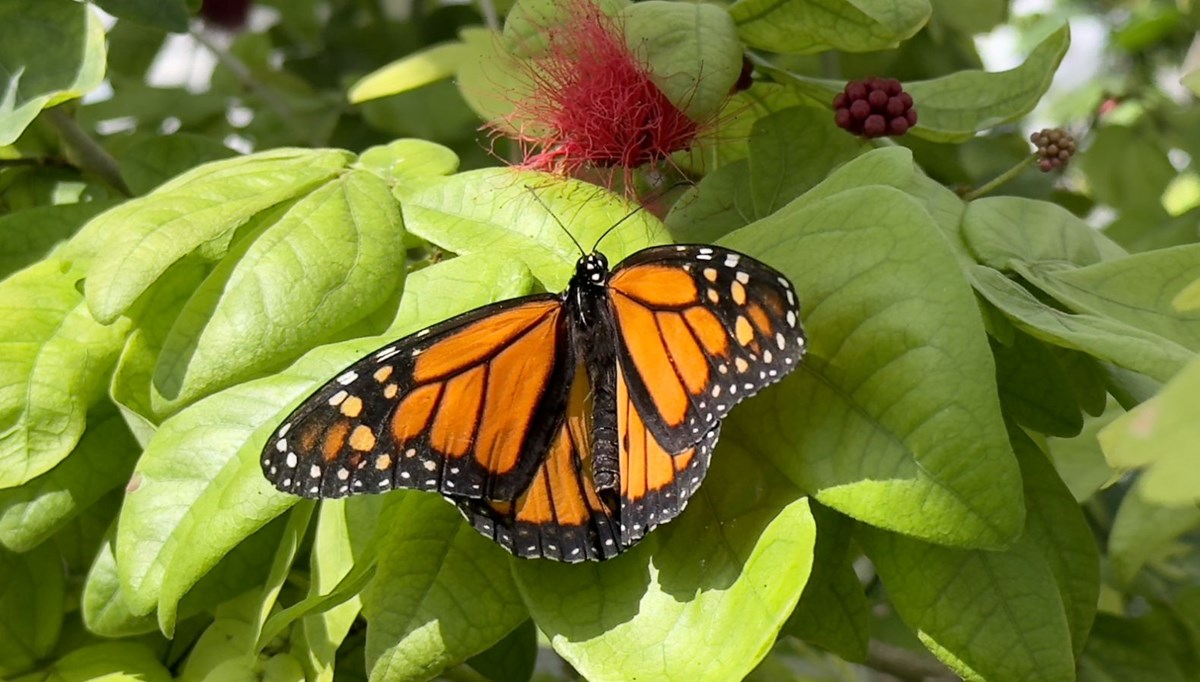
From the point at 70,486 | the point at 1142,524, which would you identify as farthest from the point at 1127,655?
the point at 70,486

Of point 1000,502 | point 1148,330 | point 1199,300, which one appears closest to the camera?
point 1199,300

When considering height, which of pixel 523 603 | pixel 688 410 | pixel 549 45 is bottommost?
pixel 523 603

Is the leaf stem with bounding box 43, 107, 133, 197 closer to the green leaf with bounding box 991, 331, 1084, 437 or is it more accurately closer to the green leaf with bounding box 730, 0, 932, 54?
the green leaf with bounding box 730, 0, 932, 54

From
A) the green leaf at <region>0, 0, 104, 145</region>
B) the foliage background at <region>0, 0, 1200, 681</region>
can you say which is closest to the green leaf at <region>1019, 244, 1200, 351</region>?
the foliage background at <region>0, 0, 1200, 681</region>

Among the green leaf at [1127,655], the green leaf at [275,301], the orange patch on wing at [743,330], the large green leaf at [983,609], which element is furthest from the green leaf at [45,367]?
the green leaf at [1127,655]

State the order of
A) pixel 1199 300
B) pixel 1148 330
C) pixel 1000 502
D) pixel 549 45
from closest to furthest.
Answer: pixel 1199 300 < pixel 1000 502 < pixel 1148 330 < pixel 549 45

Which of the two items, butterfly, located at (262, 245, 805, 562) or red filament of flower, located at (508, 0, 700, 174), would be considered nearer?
butterfly, located at (262, 245, 805, 562)

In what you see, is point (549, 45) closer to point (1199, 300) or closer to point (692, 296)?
point (692, 296)

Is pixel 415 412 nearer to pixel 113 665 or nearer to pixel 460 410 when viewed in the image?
pixel 460 410

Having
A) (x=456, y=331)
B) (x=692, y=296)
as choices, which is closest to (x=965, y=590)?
(x=692, y=296)
